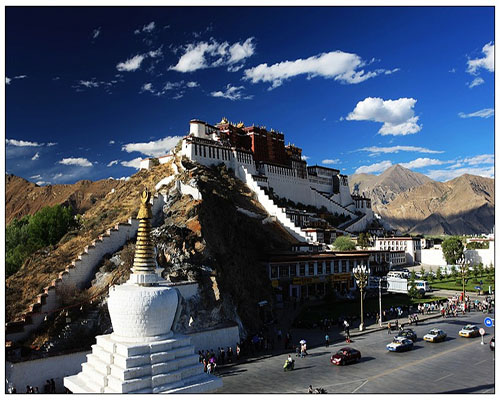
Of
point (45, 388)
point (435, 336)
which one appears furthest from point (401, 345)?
point (45, 388)

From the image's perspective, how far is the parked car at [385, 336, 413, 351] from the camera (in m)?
28.0

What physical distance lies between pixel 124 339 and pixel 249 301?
24.5 metres

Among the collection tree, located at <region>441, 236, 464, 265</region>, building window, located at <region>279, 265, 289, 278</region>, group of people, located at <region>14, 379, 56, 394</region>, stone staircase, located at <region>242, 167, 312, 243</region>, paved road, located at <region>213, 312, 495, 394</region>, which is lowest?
paved road, located at <region>213, 312, 495, 394</region>

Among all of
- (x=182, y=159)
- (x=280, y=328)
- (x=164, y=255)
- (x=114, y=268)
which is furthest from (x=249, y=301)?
(x=182, y=159)

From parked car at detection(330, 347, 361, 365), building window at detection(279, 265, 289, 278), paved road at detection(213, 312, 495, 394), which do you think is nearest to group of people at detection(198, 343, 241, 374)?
paved road at detection(213, 312, 495, 394)

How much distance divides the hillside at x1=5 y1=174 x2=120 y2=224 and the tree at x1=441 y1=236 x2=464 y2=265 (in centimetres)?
9082

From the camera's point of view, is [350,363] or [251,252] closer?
[350,363]

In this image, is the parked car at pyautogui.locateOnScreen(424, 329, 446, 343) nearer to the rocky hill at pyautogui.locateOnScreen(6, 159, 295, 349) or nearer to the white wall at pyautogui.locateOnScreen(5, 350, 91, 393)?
the rocky hill at pyautogui.locateOnScreen(6, 159, 295, 349)

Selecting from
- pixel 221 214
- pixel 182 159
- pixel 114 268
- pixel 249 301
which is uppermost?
pixel 182 159

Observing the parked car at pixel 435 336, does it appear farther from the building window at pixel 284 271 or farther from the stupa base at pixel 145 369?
the stupa base at pixel 145 369

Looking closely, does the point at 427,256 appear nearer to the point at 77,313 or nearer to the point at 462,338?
the point at 462,338

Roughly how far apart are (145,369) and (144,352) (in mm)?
453

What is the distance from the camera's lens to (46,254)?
41406 mm

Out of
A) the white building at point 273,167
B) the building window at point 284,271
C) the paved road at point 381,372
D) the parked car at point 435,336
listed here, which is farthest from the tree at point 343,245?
the paved road at point 381,372
